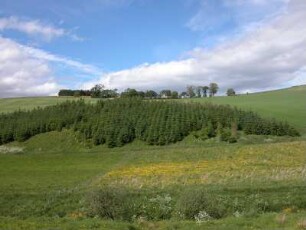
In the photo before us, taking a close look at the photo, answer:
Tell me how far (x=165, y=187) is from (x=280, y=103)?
96.0m

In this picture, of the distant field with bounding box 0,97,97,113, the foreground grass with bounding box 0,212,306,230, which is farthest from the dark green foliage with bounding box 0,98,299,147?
the foreground grass with bounding box 0,212,306,230

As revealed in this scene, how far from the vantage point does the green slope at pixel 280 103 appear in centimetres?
10388

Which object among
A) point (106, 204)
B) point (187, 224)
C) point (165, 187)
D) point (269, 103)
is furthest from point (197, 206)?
point (269, 103)

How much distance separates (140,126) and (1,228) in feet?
240

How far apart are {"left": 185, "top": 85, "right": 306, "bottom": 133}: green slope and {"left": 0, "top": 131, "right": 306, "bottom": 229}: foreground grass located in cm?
4526

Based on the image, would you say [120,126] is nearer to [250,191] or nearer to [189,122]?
[189,122]

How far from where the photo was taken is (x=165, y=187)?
34594 millimetres

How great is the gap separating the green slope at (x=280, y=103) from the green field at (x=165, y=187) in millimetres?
24258

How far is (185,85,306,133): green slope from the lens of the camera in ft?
341

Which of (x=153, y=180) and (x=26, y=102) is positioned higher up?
(x=26, y=102)

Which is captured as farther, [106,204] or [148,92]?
[148,92]

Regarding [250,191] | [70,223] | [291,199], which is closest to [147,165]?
[250,191]

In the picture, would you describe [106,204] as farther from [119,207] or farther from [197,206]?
[197,206]

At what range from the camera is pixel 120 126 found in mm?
89562
